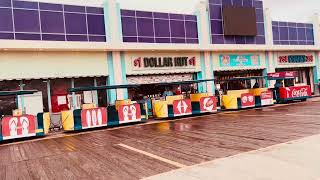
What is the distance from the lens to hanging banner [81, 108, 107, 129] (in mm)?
18250


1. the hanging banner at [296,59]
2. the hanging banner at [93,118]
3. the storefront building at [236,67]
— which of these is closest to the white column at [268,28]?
the storefront building at [236,67]

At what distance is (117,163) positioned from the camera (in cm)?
880

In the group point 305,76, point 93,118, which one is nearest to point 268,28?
point 305,76

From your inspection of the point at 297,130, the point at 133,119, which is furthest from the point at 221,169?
the point at 133,119

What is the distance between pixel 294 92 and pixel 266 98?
3.84m

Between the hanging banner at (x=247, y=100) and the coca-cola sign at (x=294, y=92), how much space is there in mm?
3675

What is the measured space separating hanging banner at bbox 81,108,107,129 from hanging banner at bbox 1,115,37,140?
274 cm

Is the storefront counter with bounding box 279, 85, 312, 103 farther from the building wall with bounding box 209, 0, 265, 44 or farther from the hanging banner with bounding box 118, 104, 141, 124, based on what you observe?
the hanging banner with bounding box 118, 104, 141, 124

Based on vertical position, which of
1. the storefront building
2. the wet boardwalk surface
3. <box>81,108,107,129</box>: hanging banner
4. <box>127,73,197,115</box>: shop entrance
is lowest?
the wet boardwalk surface

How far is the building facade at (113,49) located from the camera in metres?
24.3

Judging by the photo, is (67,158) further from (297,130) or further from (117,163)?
(297,130)

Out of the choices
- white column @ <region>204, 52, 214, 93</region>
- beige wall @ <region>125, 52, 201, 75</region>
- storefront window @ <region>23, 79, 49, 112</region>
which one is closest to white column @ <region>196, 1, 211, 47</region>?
white column @ <region>204, 52, 214, 93</region>

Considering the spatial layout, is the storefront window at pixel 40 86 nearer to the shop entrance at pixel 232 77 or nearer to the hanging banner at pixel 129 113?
the hanging banner at pixel 129 113

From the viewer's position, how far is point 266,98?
2538 centimetres
